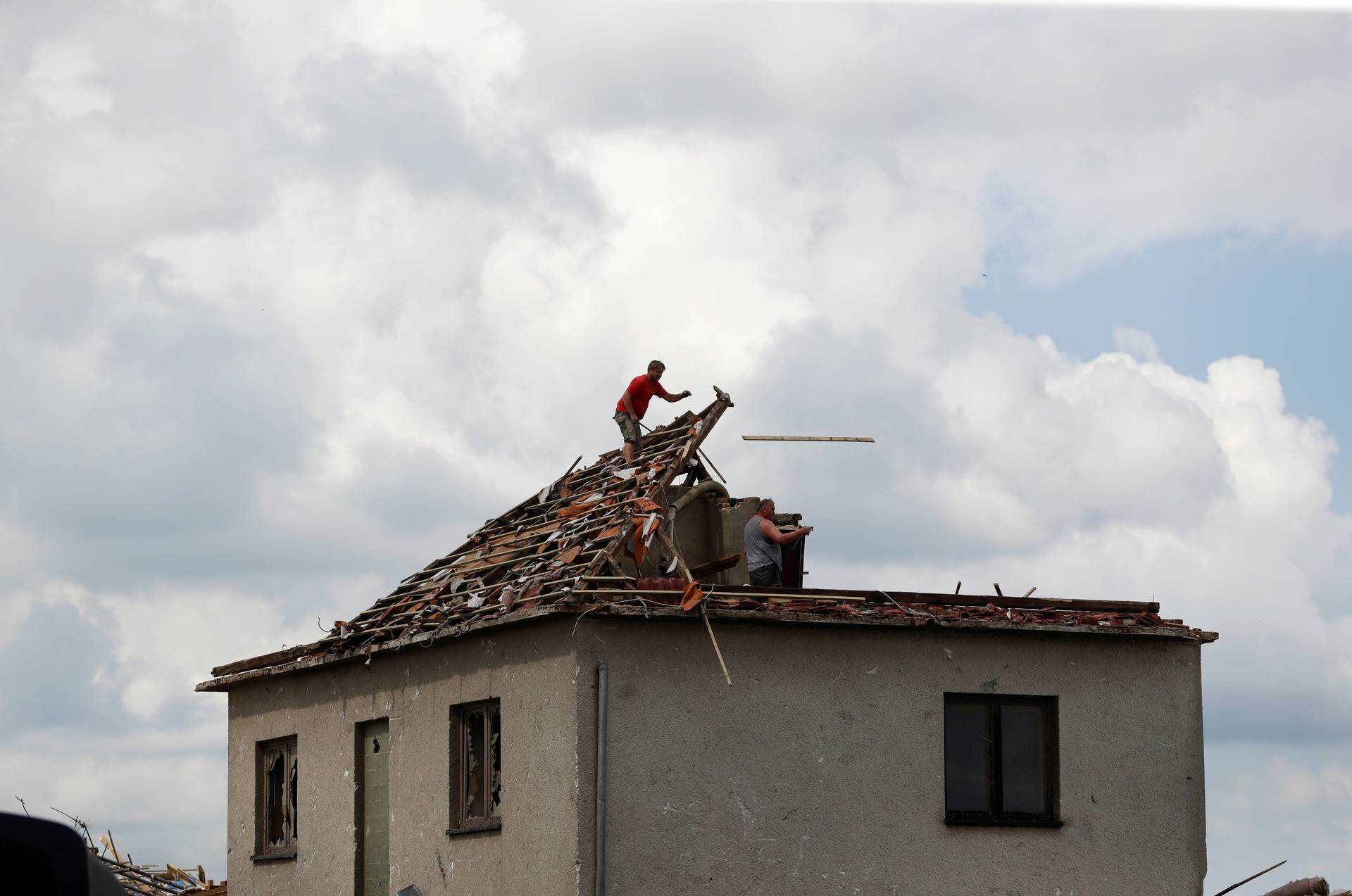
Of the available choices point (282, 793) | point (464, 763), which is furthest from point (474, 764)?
point (282, 793)

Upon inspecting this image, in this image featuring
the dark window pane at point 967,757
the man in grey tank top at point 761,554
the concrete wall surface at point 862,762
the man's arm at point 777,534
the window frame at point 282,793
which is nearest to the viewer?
the concrete wall surface at point 862,762

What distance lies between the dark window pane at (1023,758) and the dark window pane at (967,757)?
201 millimetres

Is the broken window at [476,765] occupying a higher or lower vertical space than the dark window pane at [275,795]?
higher

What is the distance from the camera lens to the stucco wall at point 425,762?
15.9 m

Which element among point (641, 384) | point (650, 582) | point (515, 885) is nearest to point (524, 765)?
point (515, 885)

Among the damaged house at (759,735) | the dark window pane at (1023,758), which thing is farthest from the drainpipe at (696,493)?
the dark window pane at (1023,758)

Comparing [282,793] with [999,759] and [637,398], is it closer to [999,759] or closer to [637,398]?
[637,398]

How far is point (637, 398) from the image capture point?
21.8 metres

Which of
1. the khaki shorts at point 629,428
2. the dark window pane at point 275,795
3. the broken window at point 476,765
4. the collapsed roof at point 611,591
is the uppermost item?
the khaki shorts at point 629,428

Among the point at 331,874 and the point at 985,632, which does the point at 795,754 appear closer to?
the point at 985,632

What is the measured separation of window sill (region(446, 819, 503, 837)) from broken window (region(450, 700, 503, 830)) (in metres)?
0.01

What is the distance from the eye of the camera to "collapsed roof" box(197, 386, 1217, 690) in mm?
16125

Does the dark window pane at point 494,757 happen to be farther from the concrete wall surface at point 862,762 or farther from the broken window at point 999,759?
the broken window at point 999,759

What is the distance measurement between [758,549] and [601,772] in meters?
4.61
